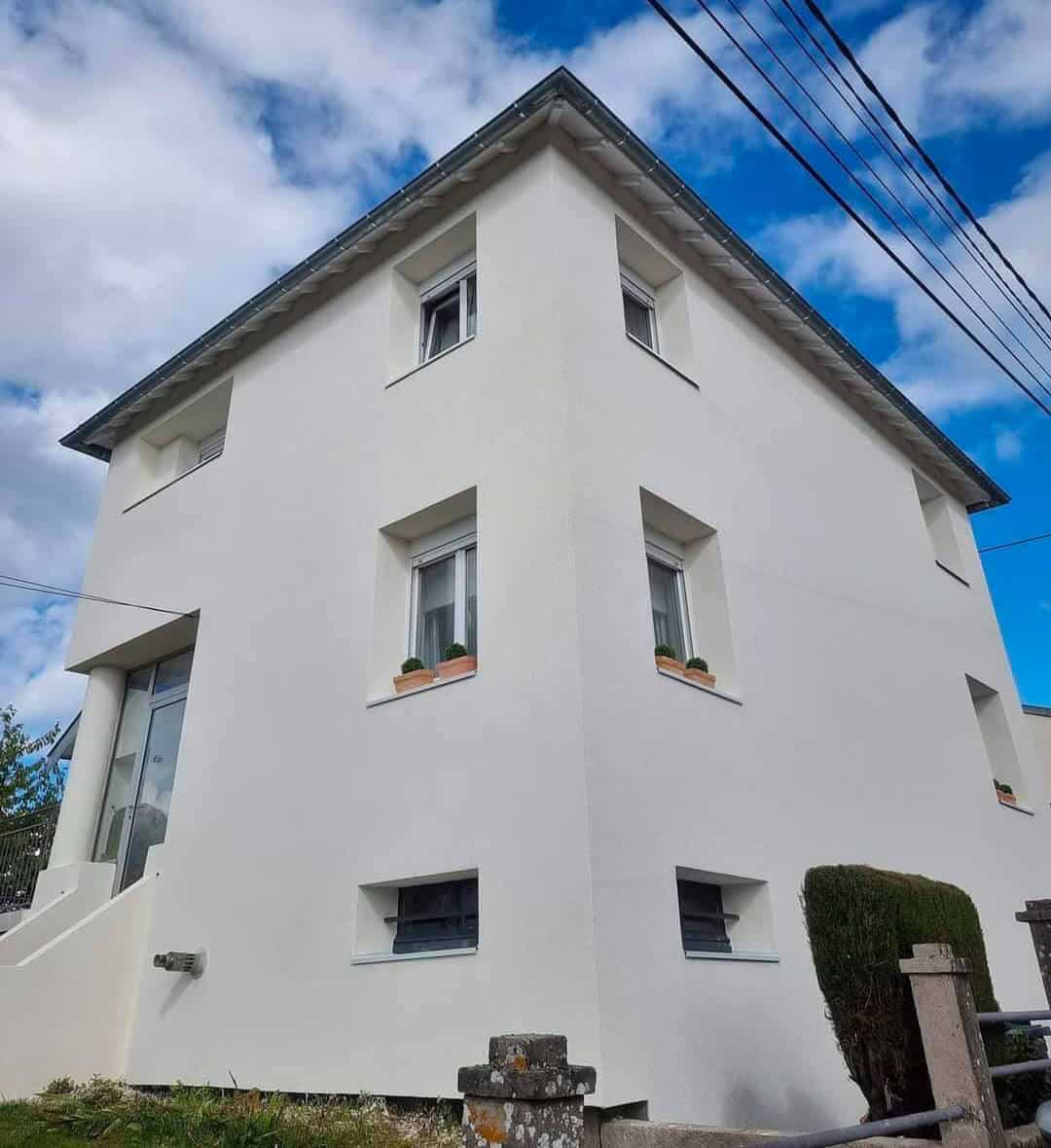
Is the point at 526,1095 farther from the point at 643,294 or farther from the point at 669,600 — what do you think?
the point at 643,294

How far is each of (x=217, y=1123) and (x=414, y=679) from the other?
3.03 m

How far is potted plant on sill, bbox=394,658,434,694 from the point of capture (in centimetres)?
664

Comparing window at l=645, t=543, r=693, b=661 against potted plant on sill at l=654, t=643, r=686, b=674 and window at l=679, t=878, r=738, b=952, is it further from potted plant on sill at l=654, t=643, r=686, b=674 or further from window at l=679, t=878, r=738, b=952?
window at l=679, t=878, r=738, b=952

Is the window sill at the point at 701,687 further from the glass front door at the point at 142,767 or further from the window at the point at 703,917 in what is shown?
the glass front door at the point at 142,767

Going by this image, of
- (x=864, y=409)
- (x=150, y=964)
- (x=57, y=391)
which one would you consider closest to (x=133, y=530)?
(x=150, y=964)

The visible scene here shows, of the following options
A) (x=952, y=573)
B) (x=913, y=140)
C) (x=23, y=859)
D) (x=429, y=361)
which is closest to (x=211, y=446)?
(x=429, y=361)

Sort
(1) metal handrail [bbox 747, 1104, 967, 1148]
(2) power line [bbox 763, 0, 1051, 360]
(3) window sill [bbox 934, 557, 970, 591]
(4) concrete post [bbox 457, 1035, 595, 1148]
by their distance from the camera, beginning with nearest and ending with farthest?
(4) concrete post [bbox 457, 1035, 595, 1148], (1) metal handrail [bbox 747, 1104, 967, 1148], (2) power line [bbox 763, 0, 1051, 360], (3) window sill [bbox 934, 557, 970, 591]

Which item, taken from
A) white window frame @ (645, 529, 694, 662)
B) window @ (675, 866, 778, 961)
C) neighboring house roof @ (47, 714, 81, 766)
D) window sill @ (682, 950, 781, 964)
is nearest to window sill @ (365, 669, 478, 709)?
white window frame @ (645, 529, 694, 662)

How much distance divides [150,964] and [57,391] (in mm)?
11506

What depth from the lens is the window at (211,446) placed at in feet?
36.6

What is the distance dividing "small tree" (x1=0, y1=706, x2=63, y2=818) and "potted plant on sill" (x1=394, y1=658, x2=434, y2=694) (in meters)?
13.9

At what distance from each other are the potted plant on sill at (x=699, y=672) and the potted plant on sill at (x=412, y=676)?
1993 millimetres

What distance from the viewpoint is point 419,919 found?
604 cm

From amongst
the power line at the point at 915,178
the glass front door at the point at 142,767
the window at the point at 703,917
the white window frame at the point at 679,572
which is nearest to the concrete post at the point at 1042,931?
the window at the point at 703,917
